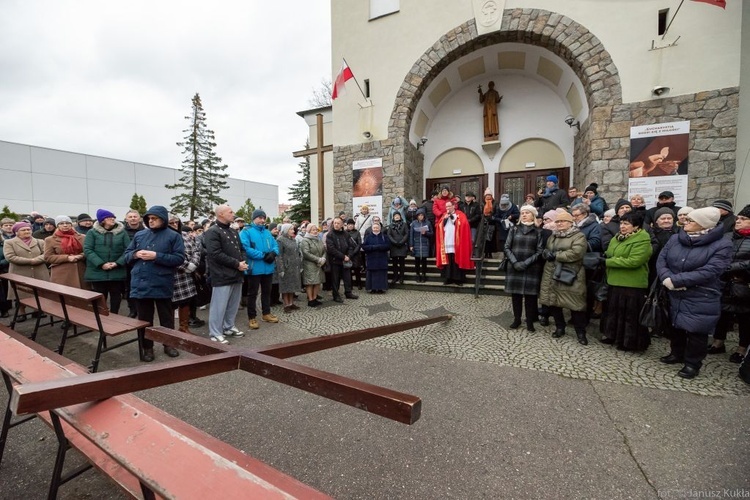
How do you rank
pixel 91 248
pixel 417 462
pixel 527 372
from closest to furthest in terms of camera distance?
pixel 417 462 → pixel 527 372 → pixel 91 248

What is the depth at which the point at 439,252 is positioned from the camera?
7.41 metres

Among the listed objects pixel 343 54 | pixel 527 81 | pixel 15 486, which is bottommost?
pixel 15 486

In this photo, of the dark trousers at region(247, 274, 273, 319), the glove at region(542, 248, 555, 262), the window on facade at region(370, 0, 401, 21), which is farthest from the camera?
the window on facade at region(370, 0, 401, 21)

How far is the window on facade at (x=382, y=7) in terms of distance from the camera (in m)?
10.2

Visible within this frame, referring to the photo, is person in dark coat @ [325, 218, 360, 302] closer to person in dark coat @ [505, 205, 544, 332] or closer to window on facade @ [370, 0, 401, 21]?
person in dark coat @ [505, 205, 544, 332]

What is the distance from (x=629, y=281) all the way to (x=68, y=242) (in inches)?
322

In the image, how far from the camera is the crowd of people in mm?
3301

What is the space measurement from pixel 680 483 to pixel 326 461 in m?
2.17

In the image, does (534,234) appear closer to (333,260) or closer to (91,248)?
(333,260)

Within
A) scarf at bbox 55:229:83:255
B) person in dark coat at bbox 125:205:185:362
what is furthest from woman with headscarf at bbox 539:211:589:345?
scarf at bbox 55:229:83:255

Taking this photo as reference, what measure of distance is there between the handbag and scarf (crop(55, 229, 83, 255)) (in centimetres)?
737

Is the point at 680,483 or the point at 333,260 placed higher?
the point at 333,260

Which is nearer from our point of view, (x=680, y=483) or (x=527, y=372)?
(x=680, y=483)

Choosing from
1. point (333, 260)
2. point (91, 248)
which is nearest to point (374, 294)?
point (333, 260)
